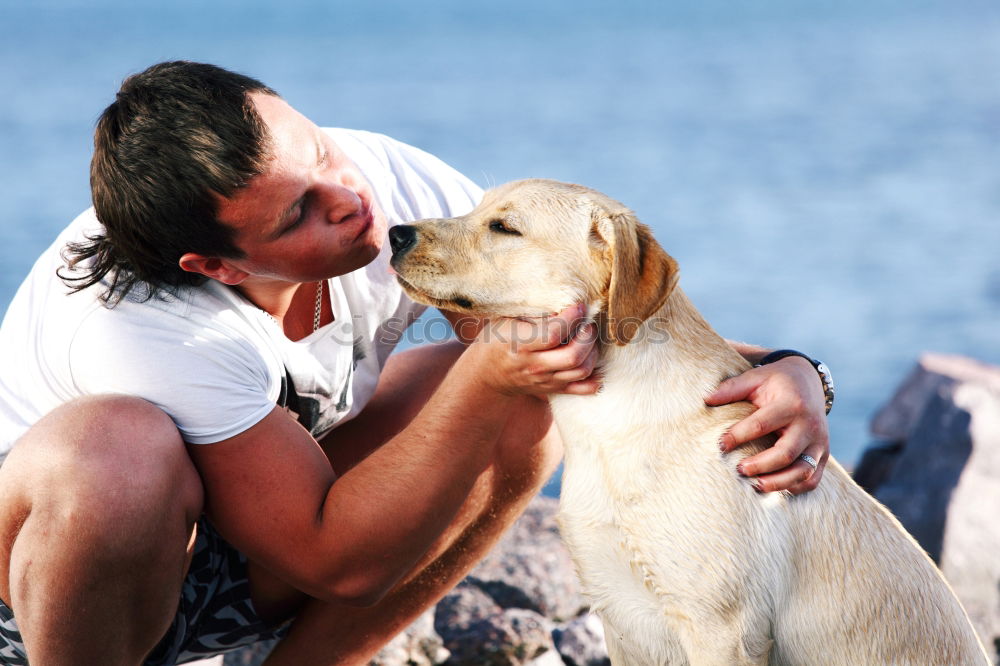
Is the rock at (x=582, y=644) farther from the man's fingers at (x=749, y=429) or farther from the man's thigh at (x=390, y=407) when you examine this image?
the man's fingers at (x=749, y=429)

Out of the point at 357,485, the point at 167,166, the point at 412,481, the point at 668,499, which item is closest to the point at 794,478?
the point at 668,499

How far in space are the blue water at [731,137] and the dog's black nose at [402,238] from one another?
263cm

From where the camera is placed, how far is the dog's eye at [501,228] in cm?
218

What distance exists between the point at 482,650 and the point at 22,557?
4.61 ft

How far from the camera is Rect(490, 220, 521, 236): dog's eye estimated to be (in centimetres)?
218

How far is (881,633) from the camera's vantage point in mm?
2039

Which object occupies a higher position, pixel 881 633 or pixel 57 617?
pixel 881 633

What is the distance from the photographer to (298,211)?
7.27ft

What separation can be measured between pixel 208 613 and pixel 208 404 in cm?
58

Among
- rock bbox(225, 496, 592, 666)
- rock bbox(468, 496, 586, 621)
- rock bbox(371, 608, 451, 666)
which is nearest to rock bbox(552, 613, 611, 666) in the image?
rock bbox(225, 496, 592, 666)

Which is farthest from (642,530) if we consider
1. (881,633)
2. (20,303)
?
(20,303)

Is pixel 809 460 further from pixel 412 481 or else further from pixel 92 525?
pixel 92 525

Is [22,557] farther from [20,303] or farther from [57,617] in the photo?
[20,303]

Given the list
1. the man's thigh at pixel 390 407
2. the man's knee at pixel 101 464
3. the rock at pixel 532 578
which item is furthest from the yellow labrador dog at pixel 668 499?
the rock at pixel 532 578
